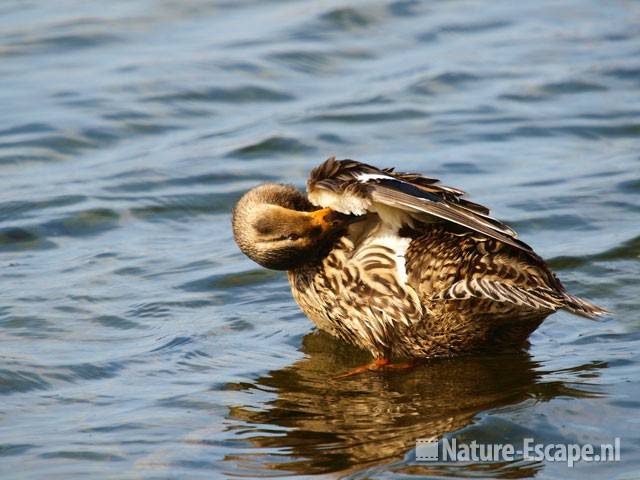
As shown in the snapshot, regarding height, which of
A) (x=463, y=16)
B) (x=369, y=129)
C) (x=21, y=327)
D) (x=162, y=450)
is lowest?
(x=162, y=450)

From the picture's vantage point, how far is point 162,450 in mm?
5695

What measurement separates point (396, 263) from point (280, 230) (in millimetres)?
666

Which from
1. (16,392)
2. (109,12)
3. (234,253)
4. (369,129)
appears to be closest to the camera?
(16,392)

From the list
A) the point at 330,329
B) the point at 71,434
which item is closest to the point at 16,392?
the point at 71,434

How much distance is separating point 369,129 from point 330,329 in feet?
15.2

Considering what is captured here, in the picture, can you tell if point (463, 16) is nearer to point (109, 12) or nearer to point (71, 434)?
point (109, 12)

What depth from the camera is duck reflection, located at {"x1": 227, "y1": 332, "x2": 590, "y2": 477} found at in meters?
5.62

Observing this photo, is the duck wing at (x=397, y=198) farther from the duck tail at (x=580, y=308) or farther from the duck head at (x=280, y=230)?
the duck tail at (x=580, y=308)

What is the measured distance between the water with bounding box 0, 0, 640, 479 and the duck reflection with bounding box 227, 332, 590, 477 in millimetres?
18

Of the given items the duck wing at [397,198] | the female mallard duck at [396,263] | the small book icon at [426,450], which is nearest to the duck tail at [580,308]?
the female mallard duck at [396,263]

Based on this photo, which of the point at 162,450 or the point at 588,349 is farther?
the point at 588,349

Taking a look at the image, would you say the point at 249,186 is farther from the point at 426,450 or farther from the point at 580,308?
the point at 426,450

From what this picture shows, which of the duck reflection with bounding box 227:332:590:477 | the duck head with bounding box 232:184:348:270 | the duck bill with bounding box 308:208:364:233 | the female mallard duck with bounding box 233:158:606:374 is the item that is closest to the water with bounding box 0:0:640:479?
the duck reflection with bounding box 227:332:590:477

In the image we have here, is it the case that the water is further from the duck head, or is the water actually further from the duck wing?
the duck wing
